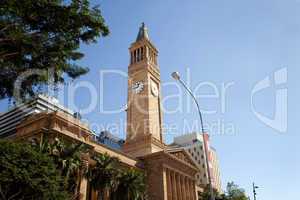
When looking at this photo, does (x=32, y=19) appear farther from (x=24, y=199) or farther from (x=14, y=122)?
(x=14, y=122)

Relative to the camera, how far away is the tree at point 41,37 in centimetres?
1734

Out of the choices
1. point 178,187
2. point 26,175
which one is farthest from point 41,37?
point 178,187

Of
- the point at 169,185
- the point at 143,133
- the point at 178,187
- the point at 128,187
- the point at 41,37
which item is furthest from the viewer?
the point at 143,133

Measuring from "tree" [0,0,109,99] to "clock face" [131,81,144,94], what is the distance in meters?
42.8

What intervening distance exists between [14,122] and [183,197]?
86820mm

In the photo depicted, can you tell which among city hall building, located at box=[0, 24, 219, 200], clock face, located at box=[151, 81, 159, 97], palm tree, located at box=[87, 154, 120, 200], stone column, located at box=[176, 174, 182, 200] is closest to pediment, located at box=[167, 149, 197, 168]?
city hall building, located at box=[0, 24, 219, 200]

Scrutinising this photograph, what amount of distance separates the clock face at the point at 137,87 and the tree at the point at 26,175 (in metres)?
39.3

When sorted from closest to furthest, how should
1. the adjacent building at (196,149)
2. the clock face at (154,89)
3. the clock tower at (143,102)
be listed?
the clock tower at (143,102), the clock face at (154,89), the adjacent building at (196,149)

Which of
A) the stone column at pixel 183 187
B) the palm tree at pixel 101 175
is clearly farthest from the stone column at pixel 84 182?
the stone column at pixel 183 187

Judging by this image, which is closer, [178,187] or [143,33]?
[178,187]

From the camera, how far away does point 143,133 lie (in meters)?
57.8

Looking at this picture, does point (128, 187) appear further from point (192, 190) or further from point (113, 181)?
point (192, 190)

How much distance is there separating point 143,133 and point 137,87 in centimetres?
1150

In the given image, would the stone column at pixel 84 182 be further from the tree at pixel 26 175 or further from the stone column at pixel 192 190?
the stone column at pixel 192 190
